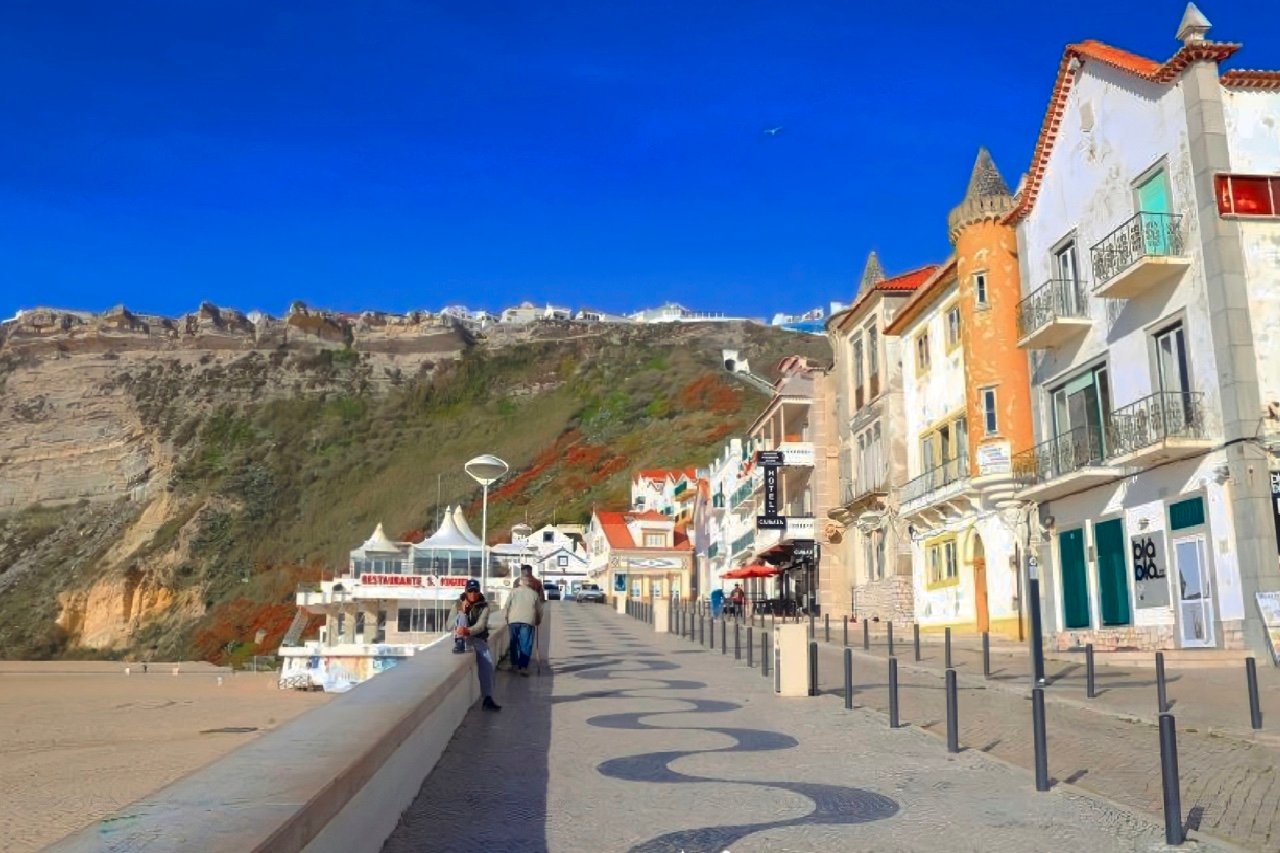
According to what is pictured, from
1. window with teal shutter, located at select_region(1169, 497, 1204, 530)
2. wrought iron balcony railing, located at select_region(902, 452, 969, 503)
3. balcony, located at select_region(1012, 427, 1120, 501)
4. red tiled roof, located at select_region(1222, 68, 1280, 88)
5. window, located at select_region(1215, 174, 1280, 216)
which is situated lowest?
window with teal shutter, located at select_region(1169, 497, 1204, 530)

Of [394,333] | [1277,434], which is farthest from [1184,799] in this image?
[394,333]

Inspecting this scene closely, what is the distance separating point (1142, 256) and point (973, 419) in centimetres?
862

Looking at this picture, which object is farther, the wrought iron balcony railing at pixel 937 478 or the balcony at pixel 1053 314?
the wrought iron balcony railing at pixel 937 478

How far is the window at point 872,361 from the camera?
1430 inches

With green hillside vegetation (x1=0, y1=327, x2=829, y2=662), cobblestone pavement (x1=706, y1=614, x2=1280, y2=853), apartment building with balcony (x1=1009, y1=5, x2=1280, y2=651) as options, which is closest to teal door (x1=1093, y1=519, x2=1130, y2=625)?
apartment building with balcony (x1=1009, y1=5, x2=1280, y2=651)

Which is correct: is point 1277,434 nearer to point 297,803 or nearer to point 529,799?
point 529,799

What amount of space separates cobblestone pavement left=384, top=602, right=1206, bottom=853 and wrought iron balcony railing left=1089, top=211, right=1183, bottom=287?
39.8 feet

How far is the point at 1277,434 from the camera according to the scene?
18.5m

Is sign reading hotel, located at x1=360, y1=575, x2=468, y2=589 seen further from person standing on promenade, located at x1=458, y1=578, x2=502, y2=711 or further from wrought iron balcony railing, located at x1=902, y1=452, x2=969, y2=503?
person standing on promenade, located at x1=458, y1=578, x2=502, y2=711

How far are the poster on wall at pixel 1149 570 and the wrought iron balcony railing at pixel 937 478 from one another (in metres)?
7.14

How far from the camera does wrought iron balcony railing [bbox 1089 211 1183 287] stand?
20078mm

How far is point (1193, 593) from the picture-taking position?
64.9ft

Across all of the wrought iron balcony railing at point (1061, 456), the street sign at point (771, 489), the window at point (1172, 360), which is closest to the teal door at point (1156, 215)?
the window at point (1172, 360)

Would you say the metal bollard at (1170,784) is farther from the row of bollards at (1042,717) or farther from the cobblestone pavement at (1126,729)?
the cobblestone pavement at (1126,729)
